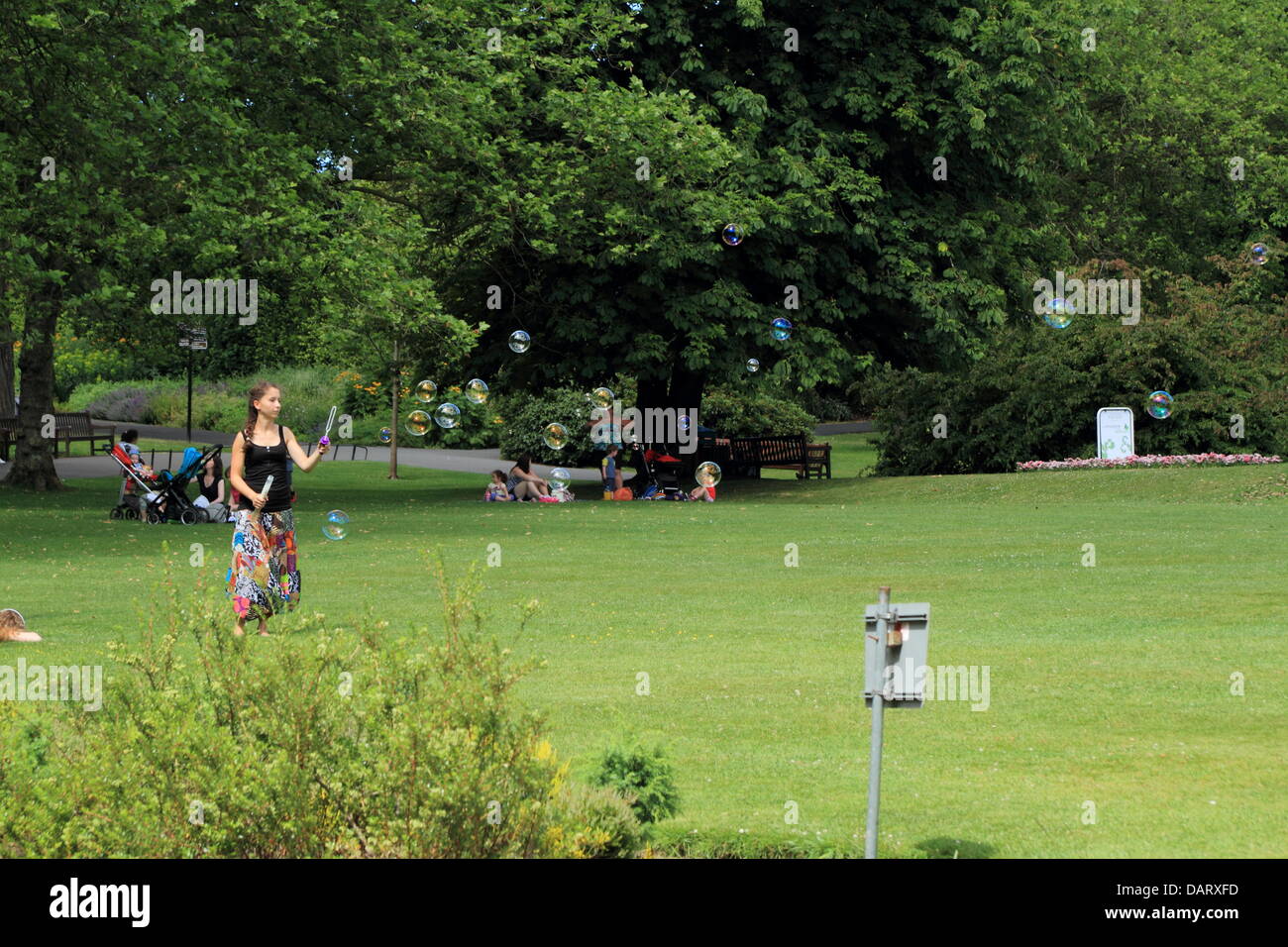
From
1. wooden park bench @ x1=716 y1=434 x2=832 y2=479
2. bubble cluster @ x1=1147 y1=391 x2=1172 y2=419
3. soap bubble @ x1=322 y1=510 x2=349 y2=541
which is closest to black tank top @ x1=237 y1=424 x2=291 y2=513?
soap bubble @ x1=322 y1=510 x2=349 y2=541

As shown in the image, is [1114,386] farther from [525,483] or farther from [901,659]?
[901,659]

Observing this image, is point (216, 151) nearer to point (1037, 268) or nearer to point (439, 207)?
point (439, 207)

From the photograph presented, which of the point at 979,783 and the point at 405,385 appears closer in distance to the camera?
the point at 979,783

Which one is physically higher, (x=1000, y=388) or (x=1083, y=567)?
(x=1000, y=388)

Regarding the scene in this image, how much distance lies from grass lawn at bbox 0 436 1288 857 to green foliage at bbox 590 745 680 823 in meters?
0.17

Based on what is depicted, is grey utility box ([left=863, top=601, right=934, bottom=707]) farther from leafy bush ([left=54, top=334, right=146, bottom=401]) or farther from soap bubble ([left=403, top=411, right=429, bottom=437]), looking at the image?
leafy bush ([left=54, top=334, right=146, bottom=401])

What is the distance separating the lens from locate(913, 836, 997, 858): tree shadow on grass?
719 centimetres

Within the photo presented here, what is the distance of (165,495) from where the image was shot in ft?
80.7

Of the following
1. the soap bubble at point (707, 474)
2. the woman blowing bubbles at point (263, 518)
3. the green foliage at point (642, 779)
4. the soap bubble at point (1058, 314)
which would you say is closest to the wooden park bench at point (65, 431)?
the soap bubble at point (707, 474)

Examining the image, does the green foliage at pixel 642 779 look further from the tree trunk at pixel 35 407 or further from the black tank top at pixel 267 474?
the tree trunk at pixel 35 407

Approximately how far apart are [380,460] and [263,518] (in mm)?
37186

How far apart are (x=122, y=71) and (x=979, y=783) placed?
58.2 feet

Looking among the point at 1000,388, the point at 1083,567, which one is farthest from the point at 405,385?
the point at 1083,567

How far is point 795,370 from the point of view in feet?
106
